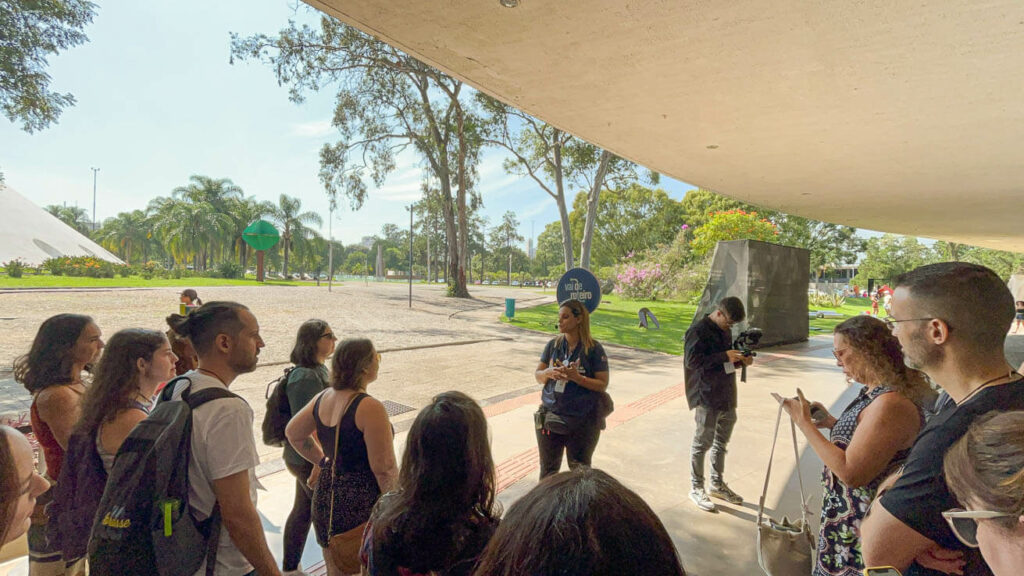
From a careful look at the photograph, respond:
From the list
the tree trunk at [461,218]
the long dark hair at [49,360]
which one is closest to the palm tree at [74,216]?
the tree trunk at [461,218]

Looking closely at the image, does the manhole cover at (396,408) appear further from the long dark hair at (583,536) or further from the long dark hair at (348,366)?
the long dark hair at (583,536)

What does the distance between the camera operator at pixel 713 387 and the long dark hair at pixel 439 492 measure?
2.74 metres

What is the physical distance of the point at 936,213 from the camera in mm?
8109

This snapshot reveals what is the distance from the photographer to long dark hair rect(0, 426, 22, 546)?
43.9 inches

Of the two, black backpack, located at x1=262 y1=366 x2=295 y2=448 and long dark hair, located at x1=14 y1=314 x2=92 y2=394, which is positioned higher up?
long dark hair, located at x1=14 y1=314 x2=92 y2=394

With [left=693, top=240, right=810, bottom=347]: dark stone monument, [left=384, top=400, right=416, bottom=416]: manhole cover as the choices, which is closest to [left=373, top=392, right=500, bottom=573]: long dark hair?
[left=384, top=400, right=416, bottom=416]: manhole cover

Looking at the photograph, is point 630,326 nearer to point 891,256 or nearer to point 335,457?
point 335,457

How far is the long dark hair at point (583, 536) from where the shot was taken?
23.9 inches

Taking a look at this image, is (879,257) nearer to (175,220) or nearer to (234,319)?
(234,319)

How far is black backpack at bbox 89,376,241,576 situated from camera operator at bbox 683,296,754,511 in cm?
344

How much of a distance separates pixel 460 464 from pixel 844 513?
181 cm

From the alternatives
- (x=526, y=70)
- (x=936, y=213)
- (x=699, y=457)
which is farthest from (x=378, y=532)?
(x=936, y=213)

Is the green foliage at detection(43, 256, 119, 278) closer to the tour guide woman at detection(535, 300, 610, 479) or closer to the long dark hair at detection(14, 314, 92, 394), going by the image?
the long dark hair at detection(14, 314, 92, 394)

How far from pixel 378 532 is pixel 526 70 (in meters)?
2.64
